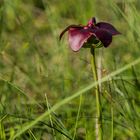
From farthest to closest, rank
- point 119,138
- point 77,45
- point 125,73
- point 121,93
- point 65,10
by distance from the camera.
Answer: point 65,10, point 125,73, point 119,138, point 121,93, point 77,45

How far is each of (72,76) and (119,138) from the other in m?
0.39

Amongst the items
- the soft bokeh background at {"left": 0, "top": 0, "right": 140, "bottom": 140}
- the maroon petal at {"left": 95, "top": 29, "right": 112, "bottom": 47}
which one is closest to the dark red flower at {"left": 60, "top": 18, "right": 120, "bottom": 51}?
the maroon petal at {"left": 95, "top": 29, "right": 112, "bottom": 47}

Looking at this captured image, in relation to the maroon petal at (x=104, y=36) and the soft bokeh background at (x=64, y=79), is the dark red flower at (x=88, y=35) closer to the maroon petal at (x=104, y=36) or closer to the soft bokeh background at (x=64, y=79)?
the maroon petal at (x=104, y=36)

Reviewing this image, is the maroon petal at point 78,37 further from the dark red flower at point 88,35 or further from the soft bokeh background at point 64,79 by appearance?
the soft bokeh background at point 64,79

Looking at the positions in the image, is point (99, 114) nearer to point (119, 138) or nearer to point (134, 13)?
point (119, 138)

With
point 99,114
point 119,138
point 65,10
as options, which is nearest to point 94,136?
point 119,138

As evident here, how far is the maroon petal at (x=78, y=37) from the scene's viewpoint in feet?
3.89

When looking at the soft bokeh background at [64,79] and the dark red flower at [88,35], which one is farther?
the soft bokeh background at [64,79]

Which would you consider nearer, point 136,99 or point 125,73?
point 136,99

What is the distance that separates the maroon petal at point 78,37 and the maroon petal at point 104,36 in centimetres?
2

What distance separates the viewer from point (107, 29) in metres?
1.24

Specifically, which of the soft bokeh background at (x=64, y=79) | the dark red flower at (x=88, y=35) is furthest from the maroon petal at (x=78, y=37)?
the soft bokeh background at (x=64, y=79)

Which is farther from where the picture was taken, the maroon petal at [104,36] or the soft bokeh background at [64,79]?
the soft bokeh background at [64,79]

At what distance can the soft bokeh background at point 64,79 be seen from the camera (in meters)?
1.47
